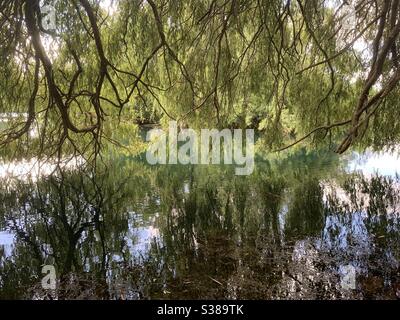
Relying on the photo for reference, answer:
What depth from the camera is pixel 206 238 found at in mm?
3418

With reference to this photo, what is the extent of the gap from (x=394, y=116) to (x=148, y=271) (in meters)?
2.82

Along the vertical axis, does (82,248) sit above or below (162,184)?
below

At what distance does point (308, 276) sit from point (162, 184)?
385 centimetres

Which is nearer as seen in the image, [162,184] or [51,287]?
[51,287]

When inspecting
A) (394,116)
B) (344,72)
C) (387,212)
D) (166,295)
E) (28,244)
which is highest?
(344,72)

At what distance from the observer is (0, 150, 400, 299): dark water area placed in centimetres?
248

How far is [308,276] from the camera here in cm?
254

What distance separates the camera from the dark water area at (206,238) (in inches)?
97.7
